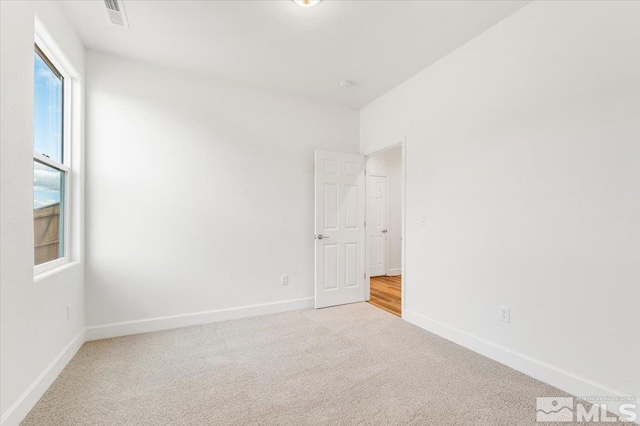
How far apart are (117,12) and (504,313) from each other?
4.00 metres

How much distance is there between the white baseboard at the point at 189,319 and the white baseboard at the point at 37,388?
30cm

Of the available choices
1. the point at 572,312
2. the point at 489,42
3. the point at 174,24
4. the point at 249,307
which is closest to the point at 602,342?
the point at 572,312

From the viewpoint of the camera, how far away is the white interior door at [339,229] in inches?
149

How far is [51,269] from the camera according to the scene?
2182 mm

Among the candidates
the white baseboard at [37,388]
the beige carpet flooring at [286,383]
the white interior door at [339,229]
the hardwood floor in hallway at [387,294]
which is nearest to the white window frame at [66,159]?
the white baseboard at [37,388]

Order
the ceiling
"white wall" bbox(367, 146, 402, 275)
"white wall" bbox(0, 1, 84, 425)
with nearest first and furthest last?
"white wall" bbox(0, 1, 84, 425), the ceiling, "white wall" bbox(367, 146, 402, 275)

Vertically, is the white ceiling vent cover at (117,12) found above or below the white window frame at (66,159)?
above

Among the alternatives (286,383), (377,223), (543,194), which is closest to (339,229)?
(377,223)

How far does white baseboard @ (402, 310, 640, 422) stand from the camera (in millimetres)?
1801

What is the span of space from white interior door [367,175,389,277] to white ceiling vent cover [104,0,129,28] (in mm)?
4333

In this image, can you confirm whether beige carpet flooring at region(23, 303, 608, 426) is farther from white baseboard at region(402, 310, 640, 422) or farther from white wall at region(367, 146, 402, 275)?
white wall at region(367, 146, 402, 275)

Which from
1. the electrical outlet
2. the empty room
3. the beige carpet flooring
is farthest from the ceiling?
the beige carpet flooring

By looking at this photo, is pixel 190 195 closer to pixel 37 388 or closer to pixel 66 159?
pixel 66 159
